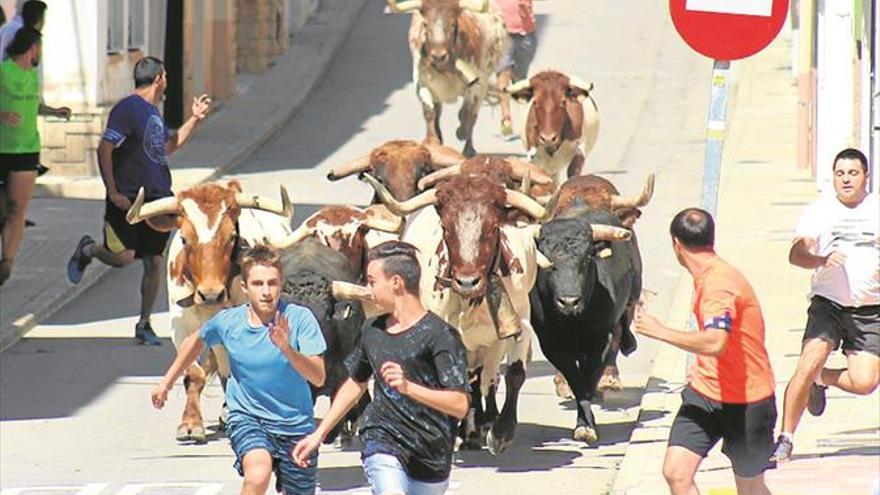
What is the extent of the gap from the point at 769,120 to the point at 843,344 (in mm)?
19573

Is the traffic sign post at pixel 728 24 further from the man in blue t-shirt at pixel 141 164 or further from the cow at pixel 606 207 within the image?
the man in blue t-shirt at pixel 141 164

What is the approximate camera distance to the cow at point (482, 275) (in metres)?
15.1

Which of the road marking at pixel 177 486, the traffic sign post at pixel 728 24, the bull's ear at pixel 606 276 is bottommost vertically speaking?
the road marking at pixel 177 486

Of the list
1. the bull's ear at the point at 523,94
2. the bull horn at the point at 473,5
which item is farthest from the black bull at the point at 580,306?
the bull horn at the point at 473,5

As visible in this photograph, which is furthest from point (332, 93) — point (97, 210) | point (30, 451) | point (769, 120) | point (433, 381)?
point (433, 381)

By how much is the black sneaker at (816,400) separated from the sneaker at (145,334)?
6.35m

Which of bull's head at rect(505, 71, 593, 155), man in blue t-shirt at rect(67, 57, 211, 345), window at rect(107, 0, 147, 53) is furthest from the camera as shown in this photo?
window at rect(107, 0, 147, 53)

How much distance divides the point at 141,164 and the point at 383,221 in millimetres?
3852

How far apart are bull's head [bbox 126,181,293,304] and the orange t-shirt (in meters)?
4.25

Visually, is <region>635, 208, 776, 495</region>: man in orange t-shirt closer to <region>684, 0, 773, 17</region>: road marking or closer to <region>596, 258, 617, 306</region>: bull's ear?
<region>684, 0, 773, 17</region>: road marking

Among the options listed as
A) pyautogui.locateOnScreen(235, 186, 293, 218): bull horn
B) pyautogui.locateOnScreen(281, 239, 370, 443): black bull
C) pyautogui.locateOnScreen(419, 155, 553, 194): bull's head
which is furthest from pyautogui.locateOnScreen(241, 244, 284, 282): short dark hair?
pyautogui.locateOnScreen(419, 155, 553, 194): bull's head

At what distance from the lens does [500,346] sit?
15.6 m

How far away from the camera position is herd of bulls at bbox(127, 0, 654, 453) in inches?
606

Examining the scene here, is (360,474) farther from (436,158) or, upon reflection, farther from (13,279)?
(13,279)
